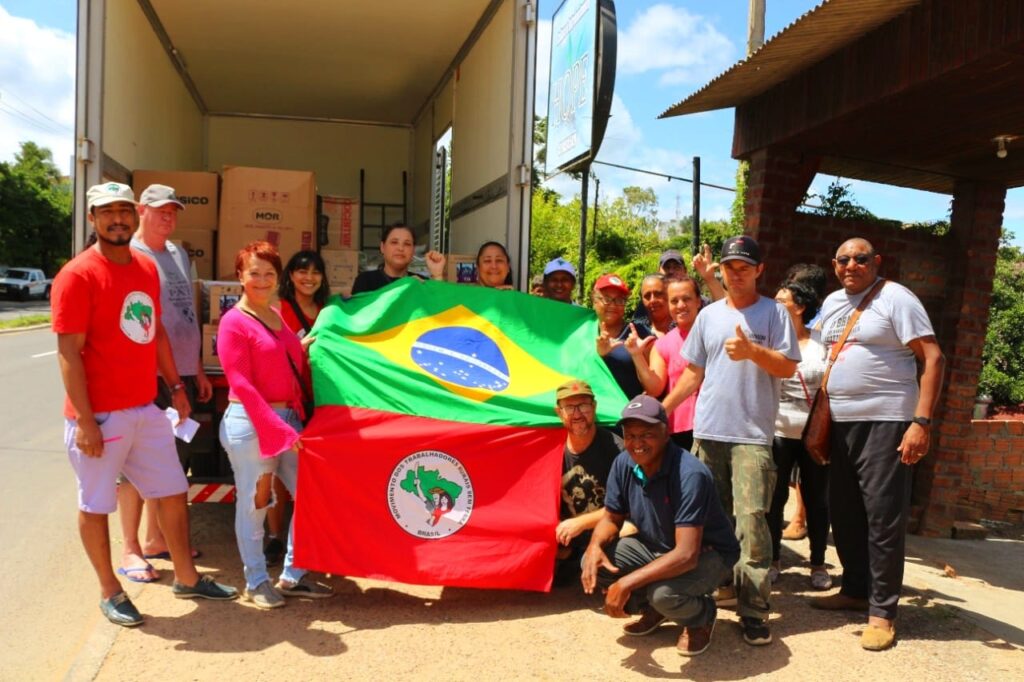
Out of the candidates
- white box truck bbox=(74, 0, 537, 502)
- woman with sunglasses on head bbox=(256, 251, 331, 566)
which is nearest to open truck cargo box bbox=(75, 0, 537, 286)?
white box truck bbox=(74, 0, 537, 502)

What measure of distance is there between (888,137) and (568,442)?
375 centimetres

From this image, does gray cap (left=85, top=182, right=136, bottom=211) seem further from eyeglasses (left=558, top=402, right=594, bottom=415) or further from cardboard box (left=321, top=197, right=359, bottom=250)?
cardboard box (left=321, top=197, right=359, bottom=250)

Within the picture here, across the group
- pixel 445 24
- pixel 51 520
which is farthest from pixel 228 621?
pixel 445 24

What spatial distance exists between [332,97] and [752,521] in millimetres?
6979

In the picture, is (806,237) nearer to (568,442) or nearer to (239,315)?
(568,442)

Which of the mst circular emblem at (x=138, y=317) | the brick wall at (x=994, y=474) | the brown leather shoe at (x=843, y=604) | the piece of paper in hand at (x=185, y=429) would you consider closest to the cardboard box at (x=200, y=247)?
the piece of paper in hand at (x=185, y=429)

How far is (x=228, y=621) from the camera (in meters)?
3.94

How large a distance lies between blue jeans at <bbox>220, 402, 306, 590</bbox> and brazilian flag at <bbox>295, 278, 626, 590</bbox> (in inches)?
5.6

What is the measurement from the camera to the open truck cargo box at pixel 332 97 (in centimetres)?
555

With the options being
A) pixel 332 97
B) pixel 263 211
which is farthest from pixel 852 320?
pixel 332 97

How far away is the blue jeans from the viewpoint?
3.95 metres

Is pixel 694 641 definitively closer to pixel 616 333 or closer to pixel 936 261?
pixel 616 333

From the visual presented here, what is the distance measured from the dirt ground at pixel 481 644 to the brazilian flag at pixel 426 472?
0.74 feet

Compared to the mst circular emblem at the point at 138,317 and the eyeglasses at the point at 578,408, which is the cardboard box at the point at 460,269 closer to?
the eyeglasses at the point at 578,408
